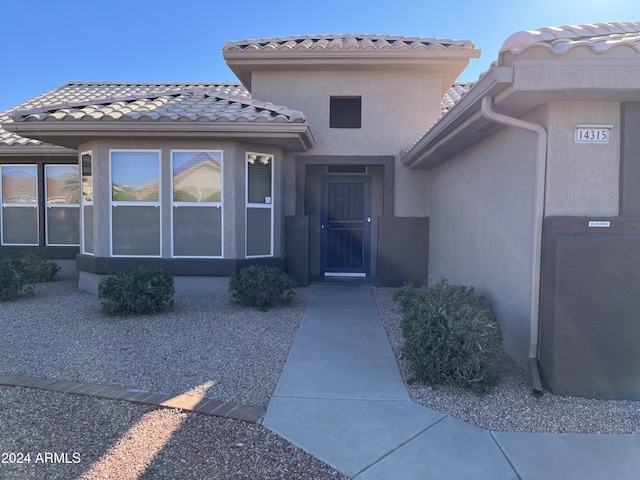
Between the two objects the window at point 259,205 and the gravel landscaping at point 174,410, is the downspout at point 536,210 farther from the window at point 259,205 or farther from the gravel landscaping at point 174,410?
the window at point 259,205

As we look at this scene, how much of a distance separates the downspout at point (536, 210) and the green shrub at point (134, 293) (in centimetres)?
537

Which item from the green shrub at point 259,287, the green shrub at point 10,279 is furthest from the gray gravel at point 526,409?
the green shrub at point 10,279

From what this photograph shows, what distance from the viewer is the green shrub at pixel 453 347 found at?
4520 millimetres

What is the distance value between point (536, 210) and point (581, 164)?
602 mm

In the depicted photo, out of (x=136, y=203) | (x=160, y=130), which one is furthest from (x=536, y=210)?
(x=136, y=203)

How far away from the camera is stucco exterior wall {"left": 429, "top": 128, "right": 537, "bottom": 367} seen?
16.8ft

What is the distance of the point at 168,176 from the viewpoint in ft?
29.3

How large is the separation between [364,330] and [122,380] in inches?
134

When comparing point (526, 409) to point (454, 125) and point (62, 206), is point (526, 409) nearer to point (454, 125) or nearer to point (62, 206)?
point (454, 125)

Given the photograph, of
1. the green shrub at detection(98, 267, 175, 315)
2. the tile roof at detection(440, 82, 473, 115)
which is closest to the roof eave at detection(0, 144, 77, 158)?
the green shrub at detection(98, 267, 175, 315)

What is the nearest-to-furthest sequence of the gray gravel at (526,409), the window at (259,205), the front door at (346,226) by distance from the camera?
the gray gravel at (526,409) < the window at (259,205) < the front door at (346,226)

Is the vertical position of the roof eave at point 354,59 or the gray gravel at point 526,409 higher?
the roof eave at point 354,59

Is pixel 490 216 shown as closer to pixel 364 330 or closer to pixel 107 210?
pixel 364 330

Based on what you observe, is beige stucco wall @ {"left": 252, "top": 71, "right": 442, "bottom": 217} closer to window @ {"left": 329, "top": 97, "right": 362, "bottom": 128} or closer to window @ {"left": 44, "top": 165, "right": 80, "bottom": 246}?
window @ {"left": 329, "top": 97, "right": 362, "bottom": 128}
